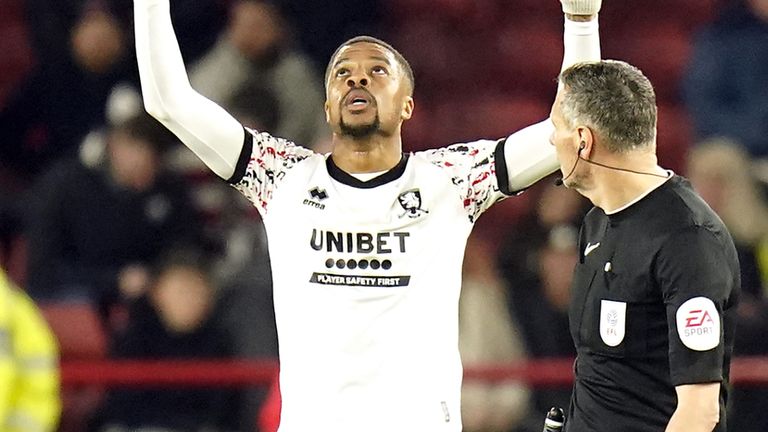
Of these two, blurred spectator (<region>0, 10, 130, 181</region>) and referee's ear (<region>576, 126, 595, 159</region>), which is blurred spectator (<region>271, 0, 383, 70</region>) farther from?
referee's ear (<region>576, 126, 595, 159</region>)

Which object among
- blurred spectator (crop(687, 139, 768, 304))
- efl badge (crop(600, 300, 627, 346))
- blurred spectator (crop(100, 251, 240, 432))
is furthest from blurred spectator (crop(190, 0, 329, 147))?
efl badge (crop(600, 300, 627, 346))

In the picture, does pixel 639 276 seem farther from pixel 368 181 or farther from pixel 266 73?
pixel 266 73

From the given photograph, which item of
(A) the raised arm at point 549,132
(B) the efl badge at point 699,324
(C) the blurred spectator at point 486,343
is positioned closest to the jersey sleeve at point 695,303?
(B) the efl badge at point 699,324

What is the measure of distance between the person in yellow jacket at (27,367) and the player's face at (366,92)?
1.93 m

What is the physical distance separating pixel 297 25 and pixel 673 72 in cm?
138

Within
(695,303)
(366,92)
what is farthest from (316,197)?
(695,303)

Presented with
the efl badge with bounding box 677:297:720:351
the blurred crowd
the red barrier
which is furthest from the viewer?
the blurred crowd

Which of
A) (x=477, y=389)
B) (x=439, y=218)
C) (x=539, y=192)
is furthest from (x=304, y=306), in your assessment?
(x=539, y=192)

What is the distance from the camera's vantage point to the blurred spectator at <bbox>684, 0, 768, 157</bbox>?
16.9 ft

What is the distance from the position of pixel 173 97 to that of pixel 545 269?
2.27 meters

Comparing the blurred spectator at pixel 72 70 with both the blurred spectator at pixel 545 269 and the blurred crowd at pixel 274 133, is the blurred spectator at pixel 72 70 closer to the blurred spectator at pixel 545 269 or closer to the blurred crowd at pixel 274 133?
the blurred crowd at pixel 274 133

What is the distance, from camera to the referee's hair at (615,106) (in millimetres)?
2578

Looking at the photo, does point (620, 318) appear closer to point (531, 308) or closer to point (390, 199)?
point (390, 199)

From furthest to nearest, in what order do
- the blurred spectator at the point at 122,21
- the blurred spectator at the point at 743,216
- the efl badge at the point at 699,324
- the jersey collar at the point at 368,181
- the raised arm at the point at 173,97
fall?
the blurred spectator at the point at 122,21
the blurred spectator at the point at 743,216
the jersey collar at the point at 368,181
the raised arm at the point at 173,97
the efl badge at the point at 699,324
